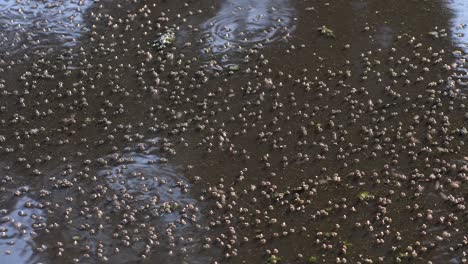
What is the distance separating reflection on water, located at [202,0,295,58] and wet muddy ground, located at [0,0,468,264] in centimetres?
3

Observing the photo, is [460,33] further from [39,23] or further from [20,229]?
[20,229]

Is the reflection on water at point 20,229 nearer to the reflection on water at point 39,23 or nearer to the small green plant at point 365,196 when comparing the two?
the reflection on water at point 39,23

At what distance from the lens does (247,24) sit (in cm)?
1144

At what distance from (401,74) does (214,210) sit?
3.81 m

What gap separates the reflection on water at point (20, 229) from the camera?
8180 millimetres

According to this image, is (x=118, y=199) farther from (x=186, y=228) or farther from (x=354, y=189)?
(x=354, y=189)

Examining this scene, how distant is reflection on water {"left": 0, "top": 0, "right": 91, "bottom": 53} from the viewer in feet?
37.1

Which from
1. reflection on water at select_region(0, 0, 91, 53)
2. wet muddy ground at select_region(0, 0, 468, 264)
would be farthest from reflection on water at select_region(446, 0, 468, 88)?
reflection on water at select_region(0, 0, 91, 53)

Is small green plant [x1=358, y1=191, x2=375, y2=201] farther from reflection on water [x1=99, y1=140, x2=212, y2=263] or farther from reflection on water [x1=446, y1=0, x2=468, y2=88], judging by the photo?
reflection on water [x1=446, y1=0, x2=468, y2=88]

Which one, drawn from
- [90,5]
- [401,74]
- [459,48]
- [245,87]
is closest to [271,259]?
[245,87]

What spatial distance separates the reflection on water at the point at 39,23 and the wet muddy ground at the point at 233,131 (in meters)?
0.03

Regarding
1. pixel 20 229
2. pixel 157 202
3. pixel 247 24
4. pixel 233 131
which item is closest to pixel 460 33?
pixel 247 24

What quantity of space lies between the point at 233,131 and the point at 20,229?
3134 millimetres

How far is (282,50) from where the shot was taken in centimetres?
1090
